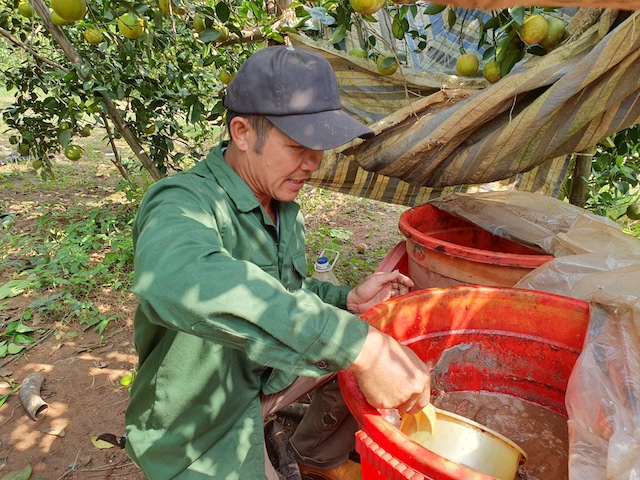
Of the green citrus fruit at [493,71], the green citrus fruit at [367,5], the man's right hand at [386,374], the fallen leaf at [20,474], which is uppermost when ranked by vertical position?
the green citrus fruit at [367,5]

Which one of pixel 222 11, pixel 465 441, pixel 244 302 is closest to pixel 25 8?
pixel 222 11

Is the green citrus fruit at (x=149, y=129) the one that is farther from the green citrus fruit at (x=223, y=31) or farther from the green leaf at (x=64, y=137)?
the green citrus fruit at (x=223, y=31)

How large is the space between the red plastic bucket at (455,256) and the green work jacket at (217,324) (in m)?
0.35

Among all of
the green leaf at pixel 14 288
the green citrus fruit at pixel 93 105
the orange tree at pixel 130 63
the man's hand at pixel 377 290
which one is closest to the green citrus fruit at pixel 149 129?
the orange tree at pixel 130 63

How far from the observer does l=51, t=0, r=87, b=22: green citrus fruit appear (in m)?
2.02

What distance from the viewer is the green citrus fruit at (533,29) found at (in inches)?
63.3

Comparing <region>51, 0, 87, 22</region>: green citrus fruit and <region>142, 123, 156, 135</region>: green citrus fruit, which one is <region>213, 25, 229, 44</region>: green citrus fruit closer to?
<region>51, 0, 87, 22</region>: green citrus fruit

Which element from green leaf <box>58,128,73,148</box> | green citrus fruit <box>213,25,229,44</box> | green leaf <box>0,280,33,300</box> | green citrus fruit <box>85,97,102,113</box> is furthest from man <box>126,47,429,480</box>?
green leaf <box>0,280,33,300</box>

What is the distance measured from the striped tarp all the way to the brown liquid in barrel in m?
0.77

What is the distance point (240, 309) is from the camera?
0.86m

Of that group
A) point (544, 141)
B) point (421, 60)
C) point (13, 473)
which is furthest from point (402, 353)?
point (421, 60)

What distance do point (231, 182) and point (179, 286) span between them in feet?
1.77

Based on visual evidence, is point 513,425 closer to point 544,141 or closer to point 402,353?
point 402,353

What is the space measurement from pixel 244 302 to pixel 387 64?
4.59ft
